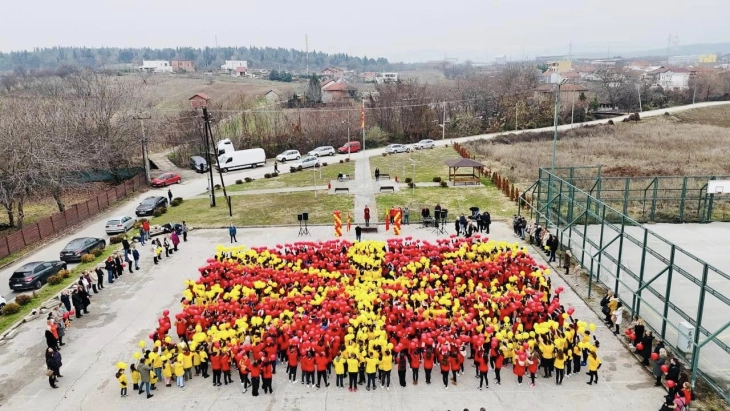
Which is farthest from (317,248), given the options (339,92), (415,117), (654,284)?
(339,92)

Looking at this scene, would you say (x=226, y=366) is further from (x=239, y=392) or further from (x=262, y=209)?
(x=262, y=209)

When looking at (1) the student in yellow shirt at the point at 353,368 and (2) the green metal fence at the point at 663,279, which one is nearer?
(1) the student in yellow shirt at the point at 353,368

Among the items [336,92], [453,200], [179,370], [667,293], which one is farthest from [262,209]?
[336,92]

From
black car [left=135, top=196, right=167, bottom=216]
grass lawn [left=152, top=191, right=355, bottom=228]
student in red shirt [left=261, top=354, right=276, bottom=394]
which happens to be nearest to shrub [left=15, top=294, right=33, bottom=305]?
grass lawn [left=152, top=191, right=355, bottom=228]

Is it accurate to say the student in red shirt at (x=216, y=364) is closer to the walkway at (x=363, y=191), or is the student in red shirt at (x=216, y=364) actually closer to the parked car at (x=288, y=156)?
the walkway at (x=363, y=191)

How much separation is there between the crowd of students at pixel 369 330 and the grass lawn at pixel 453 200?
14160mm

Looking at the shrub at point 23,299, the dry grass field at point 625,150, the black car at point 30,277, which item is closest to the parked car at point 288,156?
the dry grass field at point 625,150

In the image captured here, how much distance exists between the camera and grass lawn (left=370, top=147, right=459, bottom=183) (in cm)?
4679

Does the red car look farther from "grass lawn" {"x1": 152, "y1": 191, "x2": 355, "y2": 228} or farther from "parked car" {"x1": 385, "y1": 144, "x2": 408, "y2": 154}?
"parked car" {"x1": 385, "y1": 144, "x2": 408, "y2": 154}

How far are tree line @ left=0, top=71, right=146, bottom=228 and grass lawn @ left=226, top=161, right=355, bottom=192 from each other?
39.2 ft

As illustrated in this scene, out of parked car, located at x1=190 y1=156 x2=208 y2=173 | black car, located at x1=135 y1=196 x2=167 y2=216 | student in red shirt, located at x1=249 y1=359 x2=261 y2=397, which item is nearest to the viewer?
student in red shirt, located at x1=249 y1=359 x2=261 y2=397

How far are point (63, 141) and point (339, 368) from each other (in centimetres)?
3402

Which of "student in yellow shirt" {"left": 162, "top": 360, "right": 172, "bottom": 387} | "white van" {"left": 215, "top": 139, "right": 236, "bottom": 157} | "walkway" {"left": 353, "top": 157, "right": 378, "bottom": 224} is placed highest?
"white van" {"left": 215, "top": 139, "right": 236, "bottom": 157}

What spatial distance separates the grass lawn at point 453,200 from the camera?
34719 millimetres
